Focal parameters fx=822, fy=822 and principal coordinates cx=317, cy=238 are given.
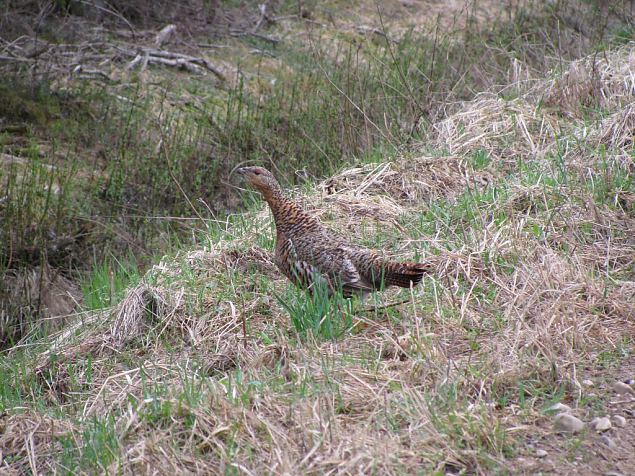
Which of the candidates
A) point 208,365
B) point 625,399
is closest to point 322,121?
point 208,365

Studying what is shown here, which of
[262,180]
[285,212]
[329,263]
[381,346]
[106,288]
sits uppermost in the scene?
[262,180]

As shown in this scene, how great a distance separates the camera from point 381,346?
173 inches

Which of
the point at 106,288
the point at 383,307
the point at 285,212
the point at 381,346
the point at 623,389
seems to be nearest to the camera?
the point at 623,389

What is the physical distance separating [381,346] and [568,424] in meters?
1.11

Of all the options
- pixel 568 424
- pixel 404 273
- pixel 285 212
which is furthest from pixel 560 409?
pixel 285 212

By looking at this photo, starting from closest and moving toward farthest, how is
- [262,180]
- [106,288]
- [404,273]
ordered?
[404,273], [262,180], [106,288]

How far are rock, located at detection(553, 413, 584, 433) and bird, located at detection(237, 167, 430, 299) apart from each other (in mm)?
1246

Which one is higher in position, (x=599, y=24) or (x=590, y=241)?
(x=599, y=24)

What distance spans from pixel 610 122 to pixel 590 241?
2.11m

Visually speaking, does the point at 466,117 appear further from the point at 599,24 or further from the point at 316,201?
the point at 599,24

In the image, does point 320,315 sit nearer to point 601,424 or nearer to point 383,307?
point 383,307

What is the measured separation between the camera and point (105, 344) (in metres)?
5.25

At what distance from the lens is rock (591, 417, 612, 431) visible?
3641mm

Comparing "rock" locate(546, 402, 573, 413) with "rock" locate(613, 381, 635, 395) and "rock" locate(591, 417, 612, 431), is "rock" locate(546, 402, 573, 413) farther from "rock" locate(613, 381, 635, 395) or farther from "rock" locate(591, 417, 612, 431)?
"rock" locate(613, 381, 635, 395)
